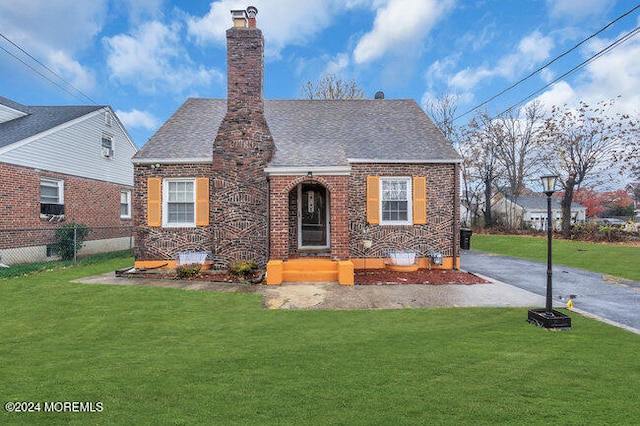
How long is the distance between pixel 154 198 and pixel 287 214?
16.0 ft

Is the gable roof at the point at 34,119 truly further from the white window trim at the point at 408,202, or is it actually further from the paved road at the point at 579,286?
the paved road at the point at 579,286

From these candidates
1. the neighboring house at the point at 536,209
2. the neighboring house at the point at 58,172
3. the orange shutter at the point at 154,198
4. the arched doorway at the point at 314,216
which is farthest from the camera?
the neighboring house at the point at 536,209

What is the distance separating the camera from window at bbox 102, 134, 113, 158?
53.0 feet

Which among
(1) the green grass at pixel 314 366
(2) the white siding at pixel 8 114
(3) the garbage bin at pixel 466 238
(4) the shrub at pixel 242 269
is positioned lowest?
(1) the green grass at pixel 314 366

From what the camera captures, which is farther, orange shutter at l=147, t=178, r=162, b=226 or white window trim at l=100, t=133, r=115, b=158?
white window trim at l=100, t=133, r=115, b=158

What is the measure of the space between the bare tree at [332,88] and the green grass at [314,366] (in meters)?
23.8

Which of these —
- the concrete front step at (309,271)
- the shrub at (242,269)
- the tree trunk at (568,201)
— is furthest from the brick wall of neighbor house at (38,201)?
the tree trunk at (568,201)

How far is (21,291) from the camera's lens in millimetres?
7344

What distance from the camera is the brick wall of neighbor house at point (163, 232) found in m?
10.2

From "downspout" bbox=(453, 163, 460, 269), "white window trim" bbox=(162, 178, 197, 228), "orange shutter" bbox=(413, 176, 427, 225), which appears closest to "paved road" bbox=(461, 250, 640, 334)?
"downspout" bbox=(453, 163, 460, 269)

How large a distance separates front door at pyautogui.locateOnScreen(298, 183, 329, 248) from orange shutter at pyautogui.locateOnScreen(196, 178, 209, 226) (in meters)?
3.20

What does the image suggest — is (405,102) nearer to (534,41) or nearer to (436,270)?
(534,41)

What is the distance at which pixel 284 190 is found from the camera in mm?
8742

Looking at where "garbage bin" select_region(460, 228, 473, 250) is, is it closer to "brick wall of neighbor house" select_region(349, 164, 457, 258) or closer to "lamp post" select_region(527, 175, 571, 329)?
"brick wall of neighbor house" select_region(349, 164, 457, 258)
